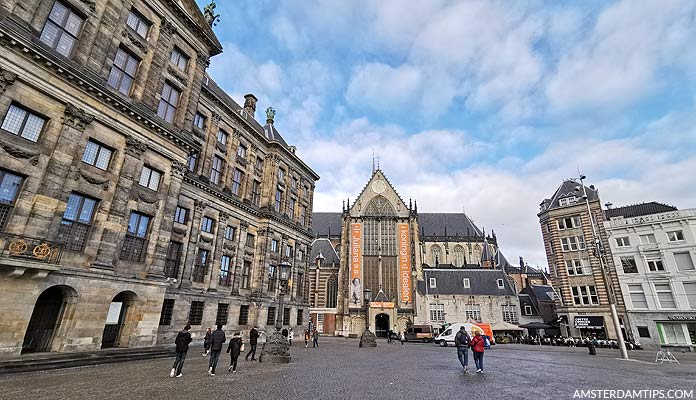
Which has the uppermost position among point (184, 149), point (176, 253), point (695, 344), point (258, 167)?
point (258, 167)

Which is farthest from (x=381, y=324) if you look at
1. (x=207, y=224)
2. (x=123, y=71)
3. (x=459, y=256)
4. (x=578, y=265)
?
(x=123, y=71)

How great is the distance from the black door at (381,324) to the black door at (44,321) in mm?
43030

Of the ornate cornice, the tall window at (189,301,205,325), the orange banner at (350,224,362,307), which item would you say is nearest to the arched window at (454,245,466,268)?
the orange banner at (350,224,362,307)

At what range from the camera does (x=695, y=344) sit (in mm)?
29000

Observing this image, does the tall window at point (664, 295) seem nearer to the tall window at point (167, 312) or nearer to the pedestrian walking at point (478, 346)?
the pedestrian walking at point (478, 346)

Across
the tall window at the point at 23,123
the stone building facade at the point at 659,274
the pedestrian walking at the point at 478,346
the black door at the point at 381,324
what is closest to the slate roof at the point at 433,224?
the black door at the point at 381,324

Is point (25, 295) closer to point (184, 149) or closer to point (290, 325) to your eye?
point (184, 149)

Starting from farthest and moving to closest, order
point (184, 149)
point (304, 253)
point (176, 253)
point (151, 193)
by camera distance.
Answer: point (304, 253), point (176, 253), point (184, 149), point (151, 193)

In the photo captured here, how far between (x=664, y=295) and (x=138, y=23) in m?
50.2

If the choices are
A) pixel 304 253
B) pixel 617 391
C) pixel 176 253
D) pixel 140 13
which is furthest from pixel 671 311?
pixel 140 13

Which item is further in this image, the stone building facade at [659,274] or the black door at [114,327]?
the stone building facade at [659,274]

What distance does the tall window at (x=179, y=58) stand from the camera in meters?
20.6

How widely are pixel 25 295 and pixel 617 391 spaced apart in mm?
20232

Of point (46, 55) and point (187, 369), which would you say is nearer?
point (187, 369)
